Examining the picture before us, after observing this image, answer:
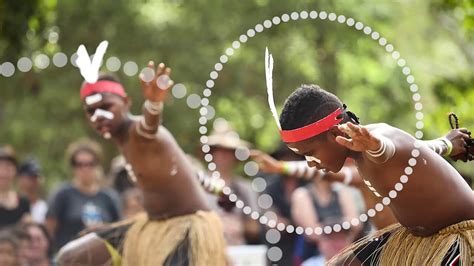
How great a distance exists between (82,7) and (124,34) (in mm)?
543

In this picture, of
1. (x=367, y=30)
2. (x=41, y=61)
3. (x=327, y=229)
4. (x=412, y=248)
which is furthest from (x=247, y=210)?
(x=41, y=61)

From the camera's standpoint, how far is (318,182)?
A: 9422 mm

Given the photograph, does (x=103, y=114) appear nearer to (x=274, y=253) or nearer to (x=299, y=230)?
(x=299, y=230)

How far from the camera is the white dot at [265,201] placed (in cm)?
1036

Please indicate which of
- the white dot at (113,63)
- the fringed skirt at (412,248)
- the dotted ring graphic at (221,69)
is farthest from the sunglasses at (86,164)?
the fringed skirt at (412,248)

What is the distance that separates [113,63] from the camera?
12789mm

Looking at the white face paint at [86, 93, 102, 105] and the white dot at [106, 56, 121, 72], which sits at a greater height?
the white dot at [106, 56, 121, 72]

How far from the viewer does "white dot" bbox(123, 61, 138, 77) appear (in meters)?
12.6

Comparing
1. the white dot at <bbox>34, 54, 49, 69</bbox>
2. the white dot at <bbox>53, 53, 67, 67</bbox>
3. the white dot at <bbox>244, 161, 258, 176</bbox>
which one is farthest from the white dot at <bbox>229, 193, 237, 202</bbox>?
the white dot at <bbox>34, 54, 49, 69</bbox>

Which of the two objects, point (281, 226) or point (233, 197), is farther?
point (281, 226)

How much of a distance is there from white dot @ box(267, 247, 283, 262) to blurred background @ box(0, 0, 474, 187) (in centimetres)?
147

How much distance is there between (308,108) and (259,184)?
568 centimetres

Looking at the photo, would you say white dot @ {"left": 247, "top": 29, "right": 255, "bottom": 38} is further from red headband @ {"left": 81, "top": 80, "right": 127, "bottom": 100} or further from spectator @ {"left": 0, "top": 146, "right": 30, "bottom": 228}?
red headband @ {"left": 81, "top": 80, "right": 127, "bottom": 100}

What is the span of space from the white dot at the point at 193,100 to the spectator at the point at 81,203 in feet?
7.86
